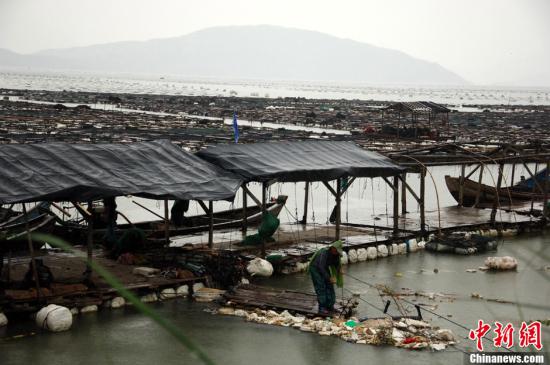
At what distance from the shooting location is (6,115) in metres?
41.7

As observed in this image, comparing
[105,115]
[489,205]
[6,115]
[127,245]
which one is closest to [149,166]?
[127,245]

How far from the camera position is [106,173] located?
38.6ft

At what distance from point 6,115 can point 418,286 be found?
111 ft

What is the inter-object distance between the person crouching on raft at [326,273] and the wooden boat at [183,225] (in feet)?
15.6

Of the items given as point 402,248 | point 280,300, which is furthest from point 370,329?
point 402,248

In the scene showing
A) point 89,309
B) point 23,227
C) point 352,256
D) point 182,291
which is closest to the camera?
point 89,309

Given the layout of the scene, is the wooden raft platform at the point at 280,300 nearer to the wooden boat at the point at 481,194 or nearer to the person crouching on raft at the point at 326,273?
the person crouching on raft at the point at 326,273

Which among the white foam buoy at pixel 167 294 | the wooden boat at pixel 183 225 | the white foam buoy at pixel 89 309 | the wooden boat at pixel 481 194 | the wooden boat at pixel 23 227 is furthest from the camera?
the wooden boat at pixel 481 194

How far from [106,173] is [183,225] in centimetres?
438

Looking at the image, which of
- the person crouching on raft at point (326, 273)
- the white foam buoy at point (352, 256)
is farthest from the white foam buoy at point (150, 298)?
the white foam buoy at point (352, 256)

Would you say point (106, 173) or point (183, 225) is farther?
point (183, 225)

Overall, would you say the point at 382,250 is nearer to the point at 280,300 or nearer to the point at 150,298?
the point at 280,300

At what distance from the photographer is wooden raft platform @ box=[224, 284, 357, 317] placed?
10750mm

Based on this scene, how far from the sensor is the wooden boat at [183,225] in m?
14.2
